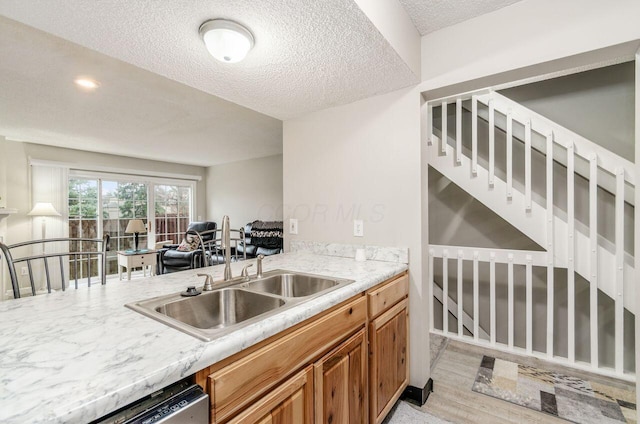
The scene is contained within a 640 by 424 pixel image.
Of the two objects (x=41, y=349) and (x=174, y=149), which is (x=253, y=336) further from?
(x=174, y=149)

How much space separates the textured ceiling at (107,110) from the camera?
214 centimetres

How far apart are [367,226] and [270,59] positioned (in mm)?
1219

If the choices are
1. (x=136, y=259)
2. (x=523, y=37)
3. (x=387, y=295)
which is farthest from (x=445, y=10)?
(x=136, y=259)

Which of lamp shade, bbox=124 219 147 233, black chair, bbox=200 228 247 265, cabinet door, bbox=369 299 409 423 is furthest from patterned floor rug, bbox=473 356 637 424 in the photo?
lamp shade, bbox=124 219 147 233

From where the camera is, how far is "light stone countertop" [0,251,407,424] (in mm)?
542

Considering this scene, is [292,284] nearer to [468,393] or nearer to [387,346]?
[387,346]

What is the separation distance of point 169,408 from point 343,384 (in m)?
0.81

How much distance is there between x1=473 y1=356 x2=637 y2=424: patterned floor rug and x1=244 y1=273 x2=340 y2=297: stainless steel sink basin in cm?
146

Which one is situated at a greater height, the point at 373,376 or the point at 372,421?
the point at 373,376

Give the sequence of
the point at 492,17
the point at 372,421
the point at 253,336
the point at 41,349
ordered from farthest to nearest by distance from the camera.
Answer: the point at 492,17
the point at 372,421
the point at 253,336
the point at 41,349

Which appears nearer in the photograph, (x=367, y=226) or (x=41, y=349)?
(x=41, y=349)

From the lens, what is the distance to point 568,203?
7.07 ft

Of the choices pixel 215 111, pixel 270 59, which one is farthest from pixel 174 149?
pixel 270 59

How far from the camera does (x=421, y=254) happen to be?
6.06ft
